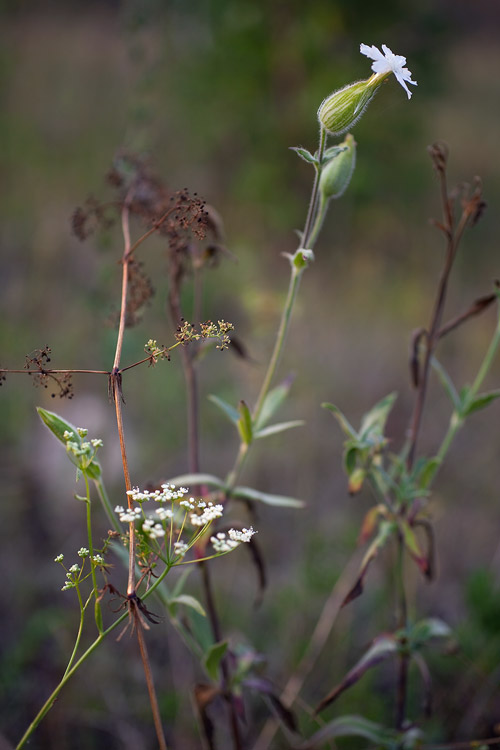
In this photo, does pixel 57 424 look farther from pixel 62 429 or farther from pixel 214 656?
pixel 214 656

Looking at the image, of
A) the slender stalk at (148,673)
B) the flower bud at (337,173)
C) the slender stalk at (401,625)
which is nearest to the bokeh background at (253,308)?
the slender stalk at (401,625)

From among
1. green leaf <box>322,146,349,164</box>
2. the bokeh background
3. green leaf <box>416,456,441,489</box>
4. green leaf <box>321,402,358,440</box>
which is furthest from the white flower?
the bokeh background

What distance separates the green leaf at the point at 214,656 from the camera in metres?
1.49

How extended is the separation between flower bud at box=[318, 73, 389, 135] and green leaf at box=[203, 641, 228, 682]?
3.64 feet

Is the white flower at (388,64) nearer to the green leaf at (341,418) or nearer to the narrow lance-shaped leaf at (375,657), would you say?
the green leaf at (341,418)

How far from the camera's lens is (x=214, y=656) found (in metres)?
1.52

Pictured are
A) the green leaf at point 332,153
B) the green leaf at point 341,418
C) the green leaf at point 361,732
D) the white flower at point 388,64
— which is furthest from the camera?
the green leaf at point 361,732

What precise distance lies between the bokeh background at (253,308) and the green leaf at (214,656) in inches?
33.2

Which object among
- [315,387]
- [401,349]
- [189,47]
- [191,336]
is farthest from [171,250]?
[189,47]

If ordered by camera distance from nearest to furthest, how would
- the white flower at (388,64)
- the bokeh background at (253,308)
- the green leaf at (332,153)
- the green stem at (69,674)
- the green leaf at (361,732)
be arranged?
1. the green stem at (69,674)
2. the white flower at (388,64)
3. the green leaf at (332,153)
4. the green leaf at (361,732)
5. the bokeh background at (253,308)

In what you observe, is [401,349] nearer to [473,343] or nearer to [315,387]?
[473,343]

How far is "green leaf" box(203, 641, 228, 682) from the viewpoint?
1487 millimetres

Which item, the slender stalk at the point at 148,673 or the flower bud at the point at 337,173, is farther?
the flower bud at the point at 337,173

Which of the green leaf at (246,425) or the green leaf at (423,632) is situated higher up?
the green leaf at (246,425)
